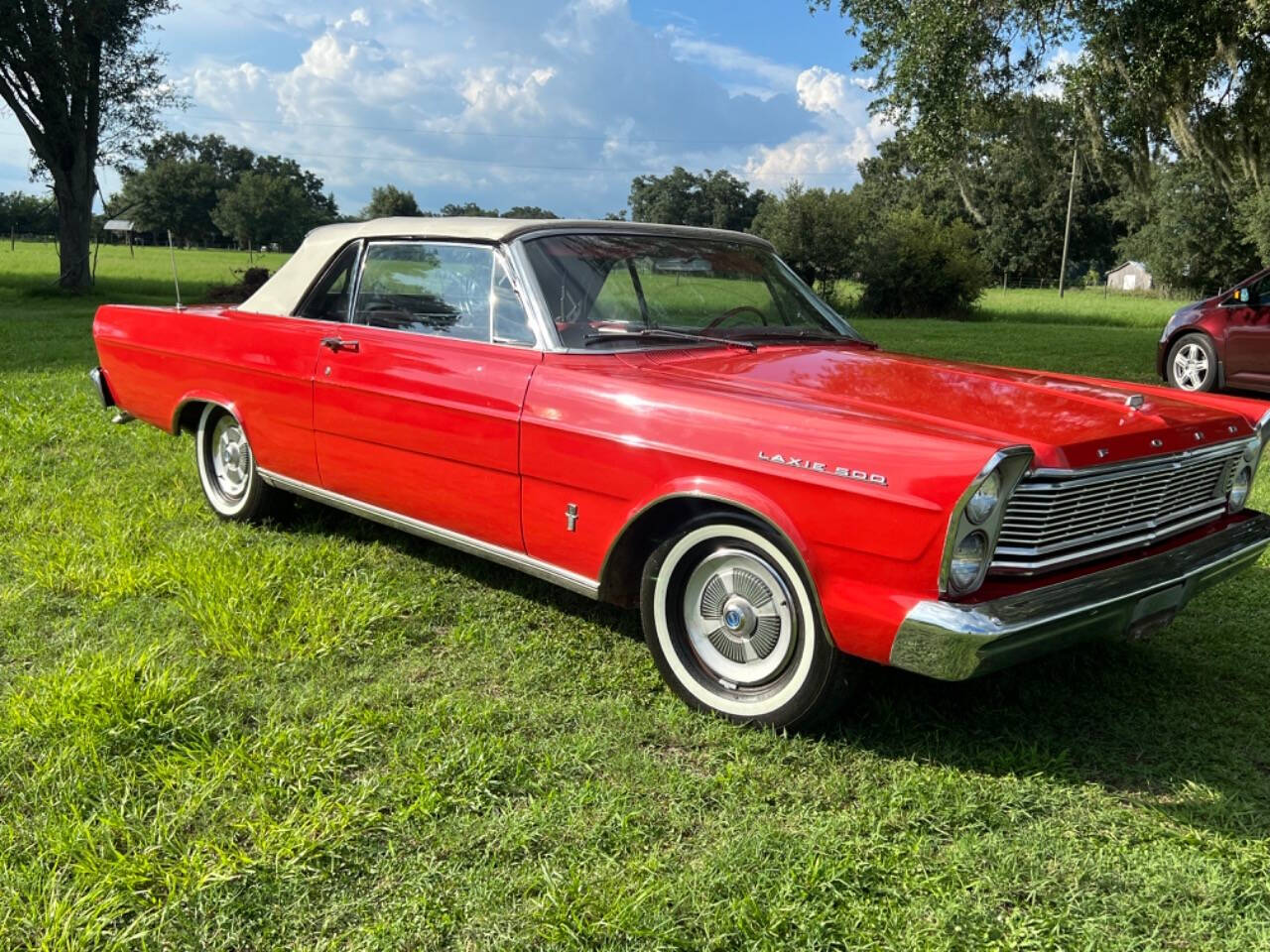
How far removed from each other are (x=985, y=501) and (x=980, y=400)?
696 mm

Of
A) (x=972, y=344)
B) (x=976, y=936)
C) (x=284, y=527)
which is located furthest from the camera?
(x=972, y=344)

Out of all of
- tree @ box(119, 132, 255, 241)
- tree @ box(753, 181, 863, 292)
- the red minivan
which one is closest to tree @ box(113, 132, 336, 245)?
tree @ box(119, 132, 255, 241)

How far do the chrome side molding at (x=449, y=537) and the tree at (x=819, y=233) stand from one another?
85.2 ft

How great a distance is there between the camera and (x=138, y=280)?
26250 mm

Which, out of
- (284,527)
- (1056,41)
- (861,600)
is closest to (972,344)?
(1056,41)

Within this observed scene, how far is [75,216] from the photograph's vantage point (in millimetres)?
21609

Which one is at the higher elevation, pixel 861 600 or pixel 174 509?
pixel 861 600

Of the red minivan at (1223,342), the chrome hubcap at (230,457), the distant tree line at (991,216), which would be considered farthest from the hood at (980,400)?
the distant tree line at (991,216)

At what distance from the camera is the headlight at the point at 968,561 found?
2.55 metres

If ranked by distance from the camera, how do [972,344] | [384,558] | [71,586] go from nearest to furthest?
[71,586] → [384,558] → [972,344]

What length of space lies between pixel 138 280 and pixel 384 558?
2534cm

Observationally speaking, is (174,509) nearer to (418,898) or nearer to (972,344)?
(418,898)

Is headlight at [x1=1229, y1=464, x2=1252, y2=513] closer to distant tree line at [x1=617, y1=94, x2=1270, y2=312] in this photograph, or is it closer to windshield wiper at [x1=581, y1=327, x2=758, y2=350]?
windshield wiper at [x1=581, y1=327, x2=758, y2=350]

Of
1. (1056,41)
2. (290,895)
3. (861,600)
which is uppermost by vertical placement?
(1056,41)
